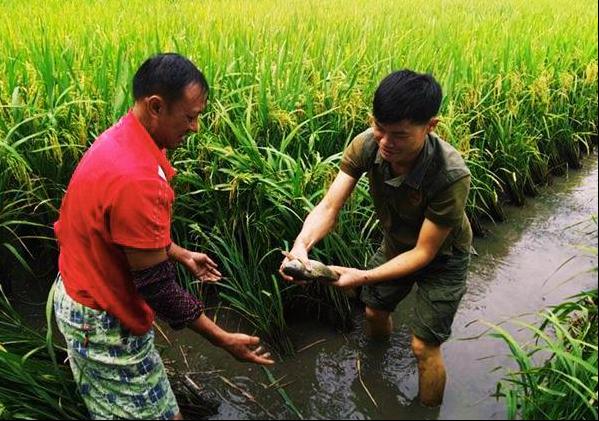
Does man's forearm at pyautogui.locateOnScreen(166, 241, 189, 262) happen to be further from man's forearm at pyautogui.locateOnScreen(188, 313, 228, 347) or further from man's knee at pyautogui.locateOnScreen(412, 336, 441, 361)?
man's knee at pyautogui.locateOnScreen(412, 336, 441, 361)

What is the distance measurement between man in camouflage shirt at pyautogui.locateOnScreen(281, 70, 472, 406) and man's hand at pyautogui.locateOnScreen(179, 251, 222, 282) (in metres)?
0.32

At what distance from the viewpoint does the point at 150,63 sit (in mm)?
1560

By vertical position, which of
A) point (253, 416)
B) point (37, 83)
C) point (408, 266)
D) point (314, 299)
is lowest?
point (253, 416)

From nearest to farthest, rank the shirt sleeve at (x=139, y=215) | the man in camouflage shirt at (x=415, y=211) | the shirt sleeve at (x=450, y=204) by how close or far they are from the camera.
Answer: the shirt sleeve at (x=139, y=215) → the man in camouflage shirt at (x=415, y=211) → the shirt sleeve at (x=450, y=204)

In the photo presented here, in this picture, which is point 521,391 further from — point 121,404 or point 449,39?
point 449,39

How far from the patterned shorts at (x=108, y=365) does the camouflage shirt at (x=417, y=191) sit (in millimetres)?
1055

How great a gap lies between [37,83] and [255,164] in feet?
4.23

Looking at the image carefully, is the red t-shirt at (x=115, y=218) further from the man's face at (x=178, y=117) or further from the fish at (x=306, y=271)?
the fish at (x=306, y=271)

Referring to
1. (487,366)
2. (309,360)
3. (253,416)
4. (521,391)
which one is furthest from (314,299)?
(521,391)

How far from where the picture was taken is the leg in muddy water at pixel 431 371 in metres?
2.17

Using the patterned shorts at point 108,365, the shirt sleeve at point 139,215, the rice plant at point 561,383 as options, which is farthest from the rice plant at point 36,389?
the rice plant at point 561,383

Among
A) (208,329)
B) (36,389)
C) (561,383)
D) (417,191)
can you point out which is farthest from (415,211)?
(36,389)

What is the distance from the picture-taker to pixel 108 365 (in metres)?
1.65

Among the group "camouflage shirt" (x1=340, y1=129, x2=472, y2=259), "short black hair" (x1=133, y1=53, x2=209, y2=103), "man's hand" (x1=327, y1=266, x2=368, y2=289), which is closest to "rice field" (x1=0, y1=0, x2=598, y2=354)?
"camouflage shirt" (x1=340, y1=129, x2=472, y2=259)
